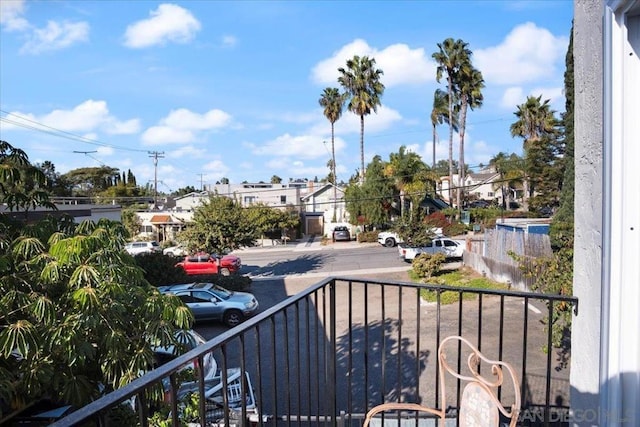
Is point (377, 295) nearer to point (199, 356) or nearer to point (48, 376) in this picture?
point (48, 376)

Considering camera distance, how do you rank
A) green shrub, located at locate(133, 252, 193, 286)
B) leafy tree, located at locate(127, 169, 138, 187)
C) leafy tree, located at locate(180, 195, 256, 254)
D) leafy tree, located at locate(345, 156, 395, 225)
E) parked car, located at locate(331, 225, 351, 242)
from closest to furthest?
green shrub, located at locate(133, 252, 193, 286) → leafy tree, located at locate(180, 195, 256, 254) → leafy tree, located at locate(345, 156, 395, 225) → parked car, located at locate(331, 225, 351, 242) → leafy tree, located at locate(127, 169, 138, 187)

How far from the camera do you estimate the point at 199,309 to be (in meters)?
11.4

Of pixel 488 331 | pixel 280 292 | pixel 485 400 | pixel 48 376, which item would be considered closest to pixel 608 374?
pixel 485 400

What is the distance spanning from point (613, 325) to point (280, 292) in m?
14.8

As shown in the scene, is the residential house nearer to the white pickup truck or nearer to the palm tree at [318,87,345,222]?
the palm tree at [318,87,345,222]

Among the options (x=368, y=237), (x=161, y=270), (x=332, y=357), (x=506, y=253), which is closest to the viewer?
(x=332, y=357)

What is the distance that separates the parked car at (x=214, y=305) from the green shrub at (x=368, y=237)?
60.4 ft

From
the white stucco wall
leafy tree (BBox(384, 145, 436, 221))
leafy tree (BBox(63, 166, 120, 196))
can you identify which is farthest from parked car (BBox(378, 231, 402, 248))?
leafy tree (BBox(63, 166, 120, 196))

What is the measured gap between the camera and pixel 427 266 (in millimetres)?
15688

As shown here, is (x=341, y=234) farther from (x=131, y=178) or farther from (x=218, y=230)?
(x=131, y=178)

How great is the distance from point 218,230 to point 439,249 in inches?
388

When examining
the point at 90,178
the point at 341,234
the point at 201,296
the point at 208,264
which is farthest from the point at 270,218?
the point at 90,178

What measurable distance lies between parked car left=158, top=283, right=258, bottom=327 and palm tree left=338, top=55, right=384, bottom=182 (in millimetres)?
22704

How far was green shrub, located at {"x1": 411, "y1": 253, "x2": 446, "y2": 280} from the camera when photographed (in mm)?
15703
